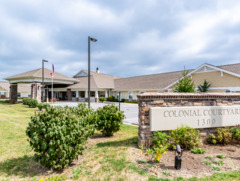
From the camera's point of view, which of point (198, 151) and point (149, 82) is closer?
point (198, 151)

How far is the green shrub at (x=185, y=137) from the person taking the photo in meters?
5.18

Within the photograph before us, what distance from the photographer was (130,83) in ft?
117

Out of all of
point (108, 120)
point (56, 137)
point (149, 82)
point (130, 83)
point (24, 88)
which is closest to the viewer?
point (56, 137)

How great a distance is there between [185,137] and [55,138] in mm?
4119

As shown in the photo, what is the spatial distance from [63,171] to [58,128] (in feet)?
4.19

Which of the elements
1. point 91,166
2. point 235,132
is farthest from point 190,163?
point 235,132

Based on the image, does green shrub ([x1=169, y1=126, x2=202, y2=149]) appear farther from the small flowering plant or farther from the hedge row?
the hedge row

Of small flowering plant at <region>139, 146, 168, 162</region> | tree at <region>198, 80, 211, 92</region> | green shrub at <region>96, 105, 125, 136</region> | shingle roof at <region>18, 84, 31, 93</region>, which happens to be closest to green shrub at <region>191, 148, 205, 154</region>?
small flowering plant at <region>139, 146, 168, 162</region>

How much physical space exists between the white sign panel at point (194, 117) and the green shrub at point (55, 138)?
2596 millimetres

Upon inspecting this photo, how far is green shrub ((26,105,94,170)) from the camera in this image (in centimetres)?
380

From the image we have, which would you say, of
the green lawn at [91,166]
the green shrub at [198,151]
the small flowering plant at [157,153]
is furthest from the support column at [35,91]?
the green shrub at [198,151]

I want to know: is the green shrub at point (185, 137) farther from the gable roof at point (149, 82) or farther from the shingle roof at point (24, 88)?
A: the shingle roof at point (24, 88)

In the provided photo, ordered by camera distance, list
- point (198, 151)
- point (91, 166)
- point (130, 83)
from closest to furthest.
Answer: point (91, 166)
point (198, 151)
point (130, 83)

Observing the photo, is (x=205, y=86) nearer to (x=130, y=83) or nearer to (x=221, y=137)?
(x=221, y=137)
